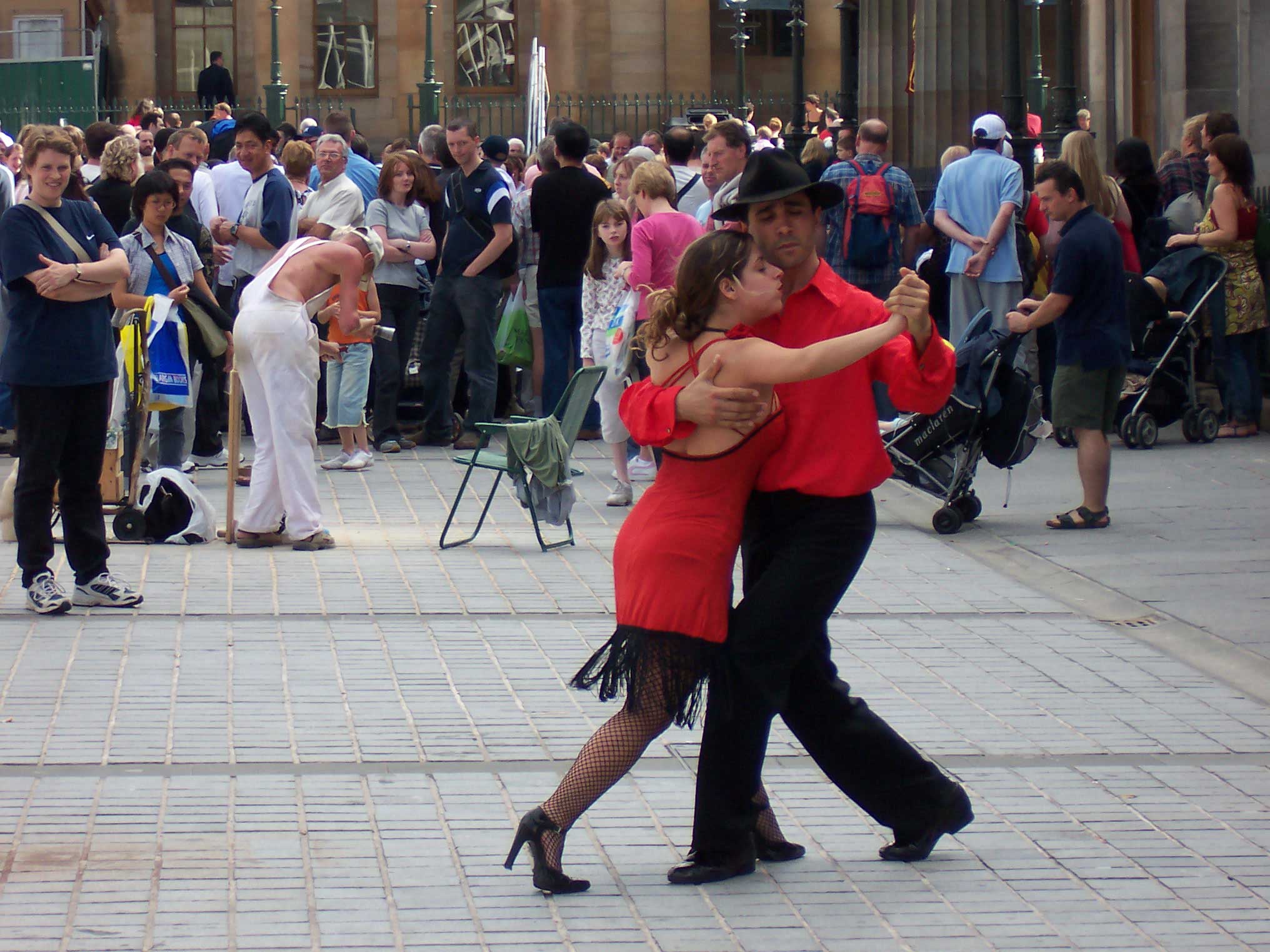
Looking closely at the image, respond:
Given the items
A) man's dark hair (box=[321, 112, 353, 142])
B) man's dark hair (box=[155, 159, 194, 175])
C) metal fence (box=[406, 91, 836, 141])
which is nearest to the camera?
man's dark hair (box=[155, 159, 194, 175])

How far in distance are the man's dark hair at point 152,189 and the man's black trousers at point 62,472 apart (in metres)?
2.87

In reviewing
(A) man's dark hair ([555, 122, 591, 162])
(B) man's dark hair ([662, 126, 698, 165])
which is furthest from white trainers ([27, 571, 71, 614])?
(B) man's dark hair ([662, 126, 698, 165])

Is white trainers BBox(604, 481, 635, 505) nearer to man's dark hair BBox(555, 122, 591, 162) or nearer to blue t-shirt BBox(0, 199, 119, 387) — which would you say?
man's dark hair BBox(555, 122, 591, 162)

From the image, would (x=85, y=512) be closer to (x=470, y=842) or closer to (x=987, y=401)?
(x=470, y=842)

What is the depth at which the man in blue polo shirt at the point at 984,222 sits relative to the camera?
43.4ft

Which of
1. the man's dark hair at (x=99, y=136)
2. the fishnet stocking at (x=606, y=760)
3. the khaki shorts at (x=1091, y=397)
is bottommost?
the fishnet stocking at (x=606, y=760)

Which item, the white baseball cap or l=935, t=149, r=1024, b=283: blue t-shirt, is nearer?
l=935, t=149, r=1024, b=283: blue t-shirt

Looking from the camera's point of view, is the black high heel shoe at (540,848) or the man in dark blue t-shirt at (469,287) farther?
the man in dark blue t-shirt at (469,287)

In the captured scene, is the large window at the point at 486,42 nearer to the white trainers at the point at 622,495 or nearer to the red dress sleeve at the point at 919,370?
the white trainers at the point at 622,495

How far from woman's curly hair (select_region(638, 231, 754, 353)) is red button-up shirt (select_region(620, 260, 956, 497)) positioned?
0.50 feet

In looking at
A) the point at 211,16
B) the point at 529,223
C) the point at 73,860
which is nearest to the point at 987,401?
the point at 529,223

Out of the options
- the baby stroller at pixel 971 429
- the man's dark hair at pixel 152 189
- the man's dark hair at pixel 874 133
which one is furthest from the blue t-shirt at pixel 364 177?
the baby stroller at pixel 971 429

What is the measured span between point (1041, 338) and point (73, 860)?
10055 mm

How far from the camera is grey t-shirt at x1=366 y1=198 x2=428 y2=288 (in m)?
13.5
